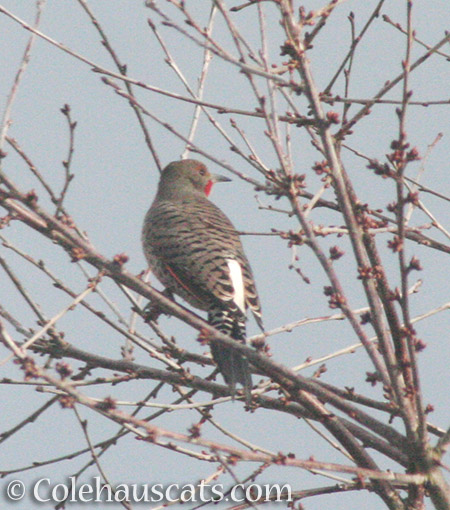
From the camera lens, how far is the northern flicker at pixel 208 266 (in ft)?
17.3

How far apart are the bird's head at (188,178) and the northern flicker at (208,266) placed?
0.52 m

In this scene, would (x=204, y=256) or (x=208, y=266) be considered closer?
(x=208, y=266)

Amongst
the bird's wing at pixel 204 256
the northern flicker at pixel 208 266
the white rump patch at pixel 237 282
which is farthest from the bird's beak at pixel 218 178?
the white rump patch at pixel 237 282

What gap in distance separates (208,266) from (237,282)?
259 millimetres

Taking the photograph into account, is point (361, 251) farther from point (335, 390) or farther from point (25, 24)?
point (25, 24)

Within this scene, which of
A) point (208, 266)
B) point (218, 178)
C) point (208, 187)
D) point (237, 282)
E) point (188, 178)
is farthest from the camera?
point (218, 178)

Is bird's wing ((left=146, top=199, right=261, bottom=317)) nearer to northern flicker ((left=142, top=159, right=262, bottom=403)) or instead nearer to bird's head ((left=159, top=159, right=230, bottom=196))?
northern flicker ((left=142, top=159, right=262, bottom=403))

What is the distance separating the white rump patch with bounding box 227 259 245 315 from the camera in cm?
559

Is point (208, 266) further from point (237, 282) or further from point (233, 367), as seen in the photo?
point (233, 367)

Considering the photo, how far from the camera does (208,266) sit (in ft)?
19.3

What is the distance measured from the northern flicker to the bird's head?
1.69ft

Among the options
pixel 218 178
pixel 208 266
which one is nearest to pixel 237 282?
pixel 208 266

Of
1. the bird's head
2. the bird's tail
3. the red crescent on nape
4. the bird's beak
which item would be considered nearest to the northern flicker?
the bird's tail

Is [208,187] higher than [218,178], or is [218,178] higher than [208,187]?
[218,178]
